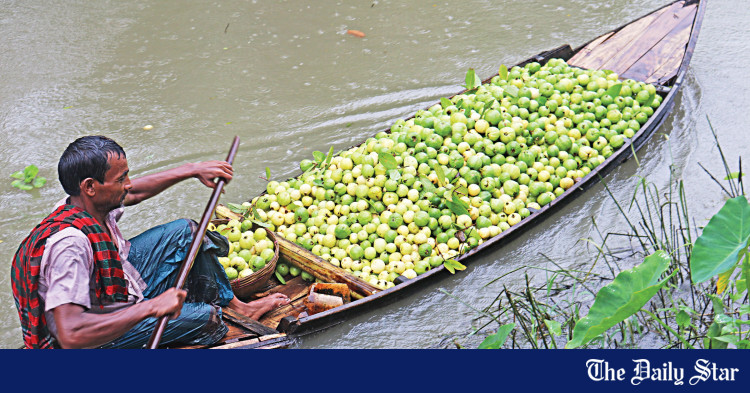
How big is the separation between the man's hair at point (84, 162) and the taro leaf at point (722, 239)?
2265 millimetres

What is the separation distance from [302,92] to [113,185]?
403cm

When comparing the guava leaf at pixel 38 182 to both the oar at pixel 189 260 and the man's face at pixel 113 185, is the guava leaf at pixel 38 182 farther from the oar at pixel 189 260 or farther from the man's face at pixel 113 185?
the man's face at pixel 113 185

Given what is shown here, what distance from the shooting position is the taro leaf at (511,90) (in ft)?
15.3

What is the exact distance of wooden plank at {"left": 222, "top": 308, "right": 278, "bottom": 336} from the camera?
11.4ft

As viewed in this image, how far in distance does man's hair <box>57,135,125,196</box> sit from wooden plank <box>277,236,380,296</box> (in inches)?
60.6

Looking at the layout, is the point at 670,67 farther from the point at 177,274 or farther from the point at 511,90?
the point at 177,274

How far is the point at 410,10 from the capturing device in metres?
8.09

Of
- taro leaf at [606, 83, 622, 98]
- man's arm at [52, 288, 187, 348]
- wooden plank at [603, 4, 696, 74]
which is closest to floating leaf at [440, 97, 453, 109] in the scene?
taro leaf at [606, 83, 622, 98]

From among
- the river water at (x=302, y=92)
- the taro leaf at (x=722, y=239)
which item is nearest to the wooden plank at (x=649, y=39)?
the river water at (x=302, y=92)

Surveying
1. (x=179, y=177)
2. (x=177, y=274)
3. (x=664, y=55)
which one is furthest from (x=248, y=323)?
(x=664, y=55)

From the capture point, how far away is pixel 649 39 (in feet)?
19.2
